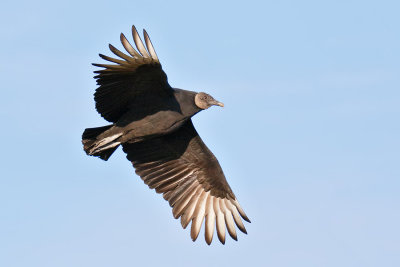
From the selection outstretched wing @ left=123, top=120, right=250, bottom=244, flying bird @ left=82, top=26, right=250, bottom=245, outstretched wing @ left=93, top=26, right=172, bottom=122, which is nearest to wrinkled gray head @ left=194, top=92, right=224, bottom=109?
flying bird @ left=82, top=26, right=250, bottom=245

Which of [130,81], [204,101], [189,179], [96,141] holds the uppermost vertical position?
[130,81]

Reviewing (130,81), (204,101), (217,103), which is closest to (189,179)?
(217,103)

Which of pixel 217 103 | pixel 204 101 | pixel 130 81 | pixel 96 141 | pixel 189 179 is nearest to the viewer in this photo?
pixel 130 81

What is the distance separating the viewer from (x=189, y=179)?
11.9 metres

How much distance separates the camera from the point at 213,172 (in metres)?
11.9

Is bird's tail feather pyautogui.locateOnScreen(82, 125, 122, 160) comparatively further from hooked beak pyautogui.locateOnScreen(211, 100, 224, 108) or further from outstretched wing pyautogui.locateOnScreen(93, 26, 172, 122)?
hooked beak pyautogui.locateOnScreen(211, 100, 224, 108)

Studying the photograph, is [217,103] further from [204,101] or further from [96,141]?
[96,141]

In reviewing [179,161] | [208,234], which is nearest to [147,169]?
[179,161]

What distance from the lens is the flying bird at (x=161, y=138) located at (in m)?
10.2

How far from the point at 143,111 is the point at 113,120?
1.44ft

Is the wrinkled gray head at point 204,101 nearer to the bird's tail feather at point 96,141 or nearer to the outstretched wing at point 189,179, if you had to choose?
the outstretched wing at point 189,179

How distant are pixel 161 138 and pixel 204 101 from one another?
1.17m

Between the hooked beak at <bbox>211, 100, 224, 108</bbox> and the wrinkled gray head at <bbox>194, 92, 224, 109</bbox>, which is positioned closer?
the wrinkled gray head at <bbox>194, 92, 224, 109</bbox>

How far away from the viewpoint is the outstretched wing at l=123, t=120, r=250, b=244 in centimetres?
1150
